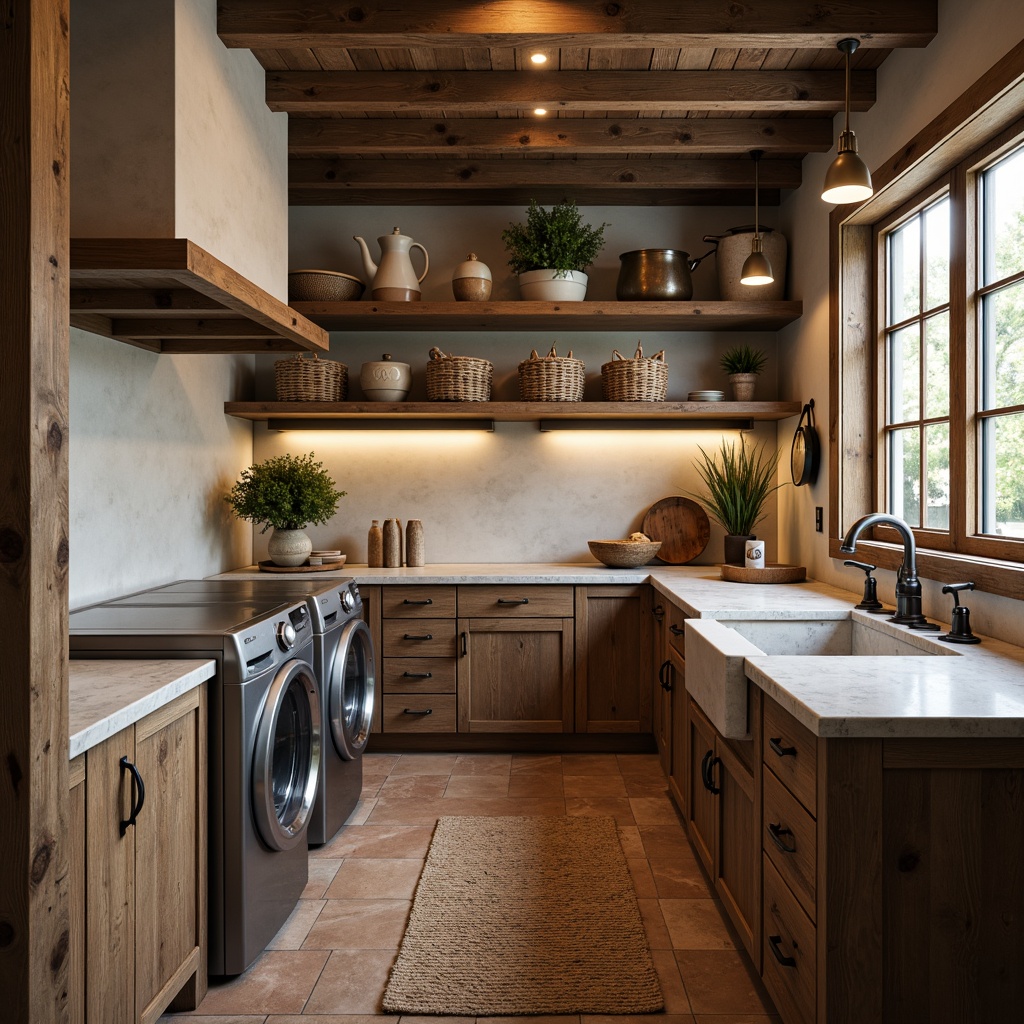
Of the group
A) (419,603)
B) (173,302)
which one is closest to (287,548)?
(419,603)

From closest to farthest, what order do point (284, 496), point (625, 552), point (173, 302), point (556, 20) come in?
point (173, 302) < point (556, 20) < point (284, 496) < point (625, 552)

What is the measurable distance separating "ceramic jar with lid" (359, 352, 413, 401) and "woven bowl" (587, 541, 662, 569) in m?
1.23

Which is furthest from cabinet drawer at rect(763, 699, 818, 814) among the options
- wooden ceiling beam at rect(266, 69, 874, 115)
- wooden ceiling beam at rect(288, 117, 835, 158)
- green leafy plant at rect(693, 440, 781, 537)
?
wooden ceiling beam at rect(288, 117, 835, 158)

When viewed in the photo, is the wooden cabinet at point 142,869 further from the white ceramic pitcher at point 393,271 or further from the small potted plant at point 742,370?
the small potted plant at point 742,370

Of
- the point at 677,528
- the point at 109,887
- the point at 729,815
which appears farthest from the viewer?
the point at 677,528

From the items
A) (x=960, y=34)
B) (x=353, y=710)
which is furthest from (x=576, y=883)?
(x=960, y=34)

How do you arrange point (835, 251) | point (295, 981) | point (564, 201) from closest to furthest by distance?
point (295, 981) → point (835, 251) → point (564, 201)

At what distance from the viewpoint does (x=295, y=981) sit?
2.12 meters

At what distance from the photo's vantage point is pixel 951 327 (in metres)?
2.64

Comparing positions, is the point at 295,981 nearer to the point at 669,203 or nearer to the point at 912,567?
the point at 912,567

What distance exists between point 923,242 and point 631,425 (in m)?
1.71

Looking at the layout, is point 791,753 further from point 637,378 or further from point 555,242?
point 555,242

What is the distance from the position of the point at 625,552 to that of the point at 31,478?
3.08m

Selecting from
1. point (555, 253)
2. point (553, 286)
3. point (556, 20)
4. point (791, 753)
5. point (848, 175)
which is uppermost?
point (556, 20)
